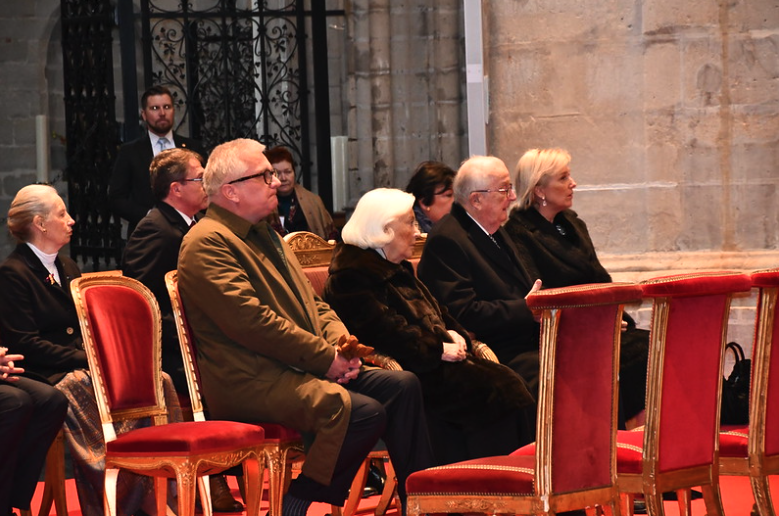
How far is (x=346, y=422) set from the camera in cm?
423

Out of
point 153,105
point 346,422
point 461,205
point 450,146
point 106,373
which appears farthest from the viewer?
point 450,146

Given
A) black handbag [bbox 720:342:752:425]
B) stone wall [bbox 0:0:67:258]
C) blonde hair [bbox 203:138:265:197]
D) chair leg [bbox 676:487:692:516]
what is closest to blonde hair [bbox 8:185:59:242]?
blonde hair [bbox 203:138:265:197]

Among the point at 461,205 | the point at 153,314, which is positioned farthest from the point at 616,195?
the point at 153,314

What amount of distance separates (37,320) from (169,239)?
655mm

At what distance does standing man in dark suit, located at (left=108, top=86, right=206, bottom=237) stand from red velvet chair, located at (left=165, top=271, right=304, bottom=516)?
2.50 m

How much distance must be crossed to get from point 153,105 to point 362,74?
8.48 feet

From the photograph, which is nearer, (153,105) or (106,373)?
(106,373)

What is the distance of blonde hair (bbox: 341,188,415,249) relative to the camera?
477cm

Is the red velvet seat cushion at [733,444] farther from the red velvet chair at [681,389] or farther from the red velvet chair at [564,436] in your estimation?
the red velvet chair at [564,436]

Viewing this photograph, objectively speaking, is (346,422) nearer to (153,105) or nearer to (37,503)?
(37,503)

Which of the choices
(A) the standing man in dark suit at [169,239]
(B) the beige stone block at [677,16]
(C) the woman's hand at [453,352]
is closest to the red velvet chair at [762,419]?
(C) the woman's hand at [453,352]

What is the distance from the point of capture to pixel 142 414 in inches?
184

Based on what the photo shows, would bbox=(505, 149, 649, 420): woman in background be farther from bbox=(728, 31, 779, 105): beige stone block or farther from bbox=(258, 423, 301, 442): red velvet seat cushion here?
bbox=(258, 423, 301, 442): red velvet seat cushion

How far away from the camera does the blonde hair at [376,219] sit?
4.77m
